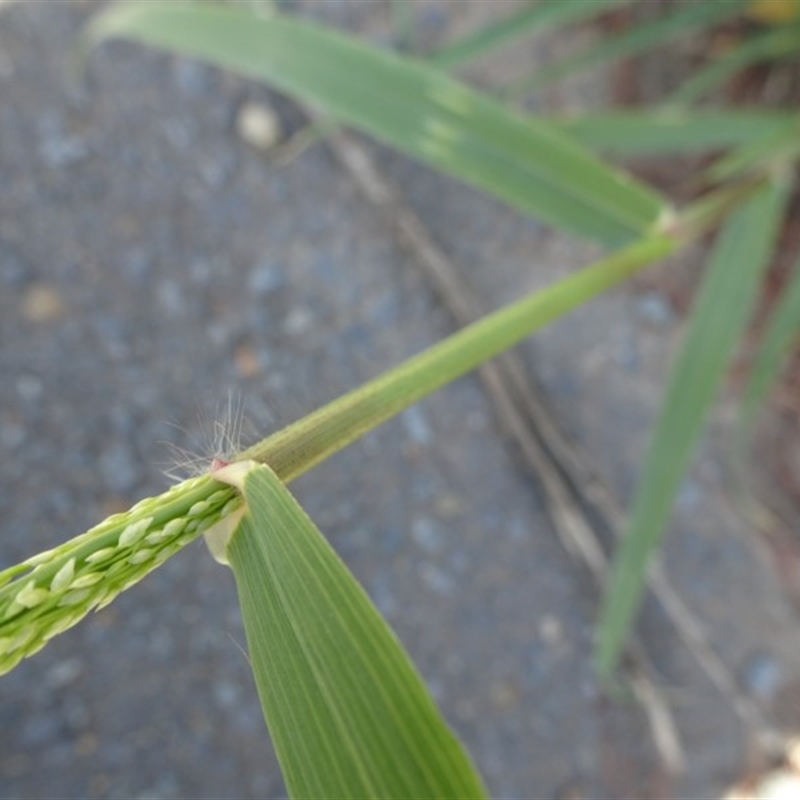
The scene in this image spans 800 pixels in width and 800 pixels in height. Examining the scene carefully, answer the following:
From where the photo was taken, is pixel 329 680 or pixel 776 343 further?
pixel 776 343

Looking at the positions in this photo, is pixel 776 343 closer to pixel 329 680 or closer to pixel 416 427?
pixel 416 427

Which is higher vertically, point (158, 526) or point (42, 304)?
point (42, 304)

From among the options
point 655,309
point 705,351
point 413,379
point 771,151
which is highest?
point 655,309

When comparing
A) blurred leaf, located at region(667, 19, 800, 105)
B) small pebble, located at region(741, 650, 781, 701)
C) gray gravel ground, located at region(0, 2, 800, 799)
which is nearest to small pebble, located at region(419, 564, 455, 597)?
gray gravel ground, located at region(0, 2, 800, 799)

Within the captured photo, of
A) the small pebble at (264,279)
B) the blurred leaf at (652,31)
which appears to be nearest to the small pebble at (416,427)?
the small pebble at (264,279)

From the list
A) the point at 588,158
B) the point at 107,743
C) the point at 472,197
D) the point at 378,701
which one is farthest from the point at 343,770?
the point at 472,197

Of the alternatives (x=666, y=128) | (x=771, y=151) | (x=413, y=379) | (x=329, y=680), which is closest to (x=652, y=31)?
(x=666, y=128)

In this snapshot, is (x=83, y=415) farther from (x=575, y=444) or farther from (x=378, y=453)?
(x=575, y=444)
